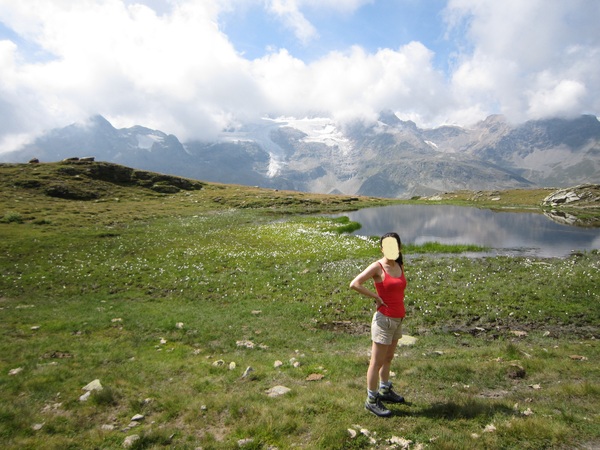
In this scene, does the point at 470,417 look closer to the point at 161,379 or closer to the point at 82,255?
the point at 161,379

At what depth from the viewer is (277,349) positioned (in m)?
15.0

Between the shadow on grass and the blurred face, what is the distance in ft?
13.9

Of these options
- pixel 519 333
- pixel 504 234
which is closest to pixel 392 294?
pixel 519 333

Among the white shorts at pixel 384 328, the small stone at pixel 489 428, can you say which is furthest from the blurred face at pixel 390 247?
the small stone at pixel 489 428

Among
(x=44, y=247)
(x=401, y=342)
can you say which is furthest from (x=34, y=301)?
(x=401, y=342)

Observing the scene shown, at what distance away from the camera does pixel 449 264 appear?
3064 centimetres

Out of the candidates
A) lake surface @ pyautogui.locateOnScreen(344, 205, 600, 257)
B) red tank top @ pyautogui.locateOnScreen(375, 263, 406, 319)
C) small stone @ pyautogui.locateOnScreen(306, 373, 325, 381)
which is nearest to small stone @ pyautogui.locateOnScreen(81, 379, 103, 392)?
small stone @ pyautogui.locateOnScreen(306, 373, 325, 381)

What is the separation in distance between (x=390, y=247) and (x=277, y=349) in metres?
8.88

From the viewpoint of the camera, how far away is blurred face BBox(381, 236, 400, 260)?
8453 mm

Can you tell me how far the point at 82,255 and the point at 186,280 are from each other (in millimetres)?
14977

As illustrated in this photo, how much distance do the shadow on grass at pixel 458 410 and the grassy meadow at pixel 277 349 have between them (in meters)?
0.04

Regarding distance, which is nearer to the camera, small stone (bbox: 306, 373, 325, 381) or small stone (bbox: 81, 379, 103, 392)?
small stone (bbox: 81, 379, 103, 392)

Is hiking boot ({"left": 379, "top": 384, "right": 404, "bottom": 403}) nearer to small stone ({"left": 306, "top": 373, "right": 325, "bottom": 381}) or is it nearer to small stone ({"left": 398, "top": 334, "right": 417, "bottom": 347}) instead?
small stone ({"left": 306, "top": 373, "right": 325, "bottom": 381})

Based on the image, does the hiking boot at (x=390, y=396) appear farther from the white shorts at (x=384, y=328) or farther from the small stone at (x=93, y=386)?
the small stone at (x=93, y=386)
